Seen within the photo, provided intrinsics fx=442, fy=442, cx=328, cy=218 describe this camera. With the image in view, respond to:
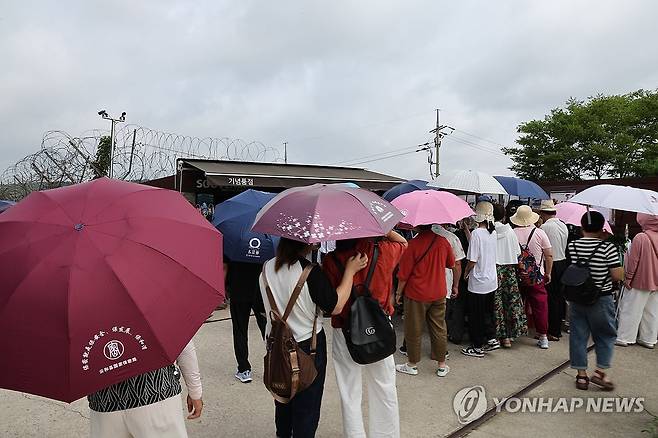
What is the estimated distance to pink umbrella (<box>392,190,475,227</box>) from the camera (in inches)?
158

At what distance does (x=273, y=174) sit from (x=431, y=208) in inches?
314

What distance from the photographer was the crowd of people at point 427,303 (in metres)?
2.40

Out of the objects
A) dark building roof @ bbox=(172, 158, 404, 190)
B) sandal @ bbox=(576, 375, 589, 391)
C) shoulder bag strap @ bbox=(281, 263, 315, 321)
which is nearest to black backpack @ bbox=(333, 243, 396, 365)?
shoulder bag strap @ bbox=(281, 263, 315, 321)

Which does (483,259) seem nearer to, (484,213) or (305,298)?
(484,213)

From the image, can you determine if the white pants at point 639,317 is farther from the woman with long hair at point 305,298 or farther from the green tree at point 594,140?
the green tree at point 594,140

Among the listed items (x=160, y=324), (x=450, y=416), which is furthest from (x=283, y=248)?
(x=450, y=416)

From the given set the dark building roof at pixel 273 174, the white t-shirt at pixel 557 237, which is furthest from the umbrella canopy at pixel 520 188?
the dark building roof at pixel 273 174

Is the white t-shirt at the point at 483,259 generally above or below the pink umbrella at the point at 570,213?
below

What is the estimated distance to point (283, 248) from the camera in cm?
244

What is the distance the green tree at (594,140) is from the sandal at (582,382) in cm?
2033

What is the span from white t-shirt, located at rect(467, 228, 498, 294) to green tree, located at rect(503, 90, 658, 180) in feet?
65.2

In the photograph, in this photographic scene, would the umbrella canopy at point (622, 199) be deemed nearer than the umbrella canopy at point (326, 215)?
No

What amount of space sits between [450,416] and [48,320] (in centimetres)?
305

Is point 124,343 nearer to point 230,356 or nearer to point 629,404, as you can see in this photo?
point 230,356
